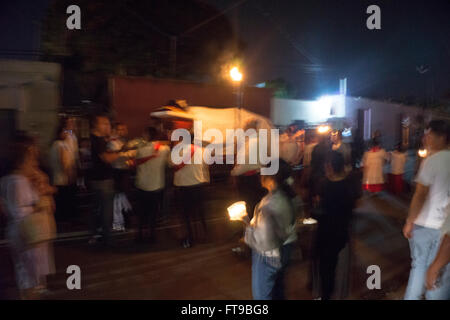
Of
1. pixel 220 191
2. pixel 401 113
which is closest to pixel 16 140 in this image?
pixel 220 191

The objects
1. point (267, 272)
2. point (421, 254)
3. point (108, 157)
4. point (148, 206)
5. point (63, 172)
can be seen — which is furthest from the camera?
point (63, 172)

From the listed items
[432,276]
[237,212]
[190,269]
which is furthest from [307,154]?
[432,276]

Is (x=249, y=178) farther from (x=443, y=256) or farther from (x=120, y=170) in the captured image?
(x=443, y=256)

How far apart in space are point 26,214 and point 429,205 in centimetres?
374

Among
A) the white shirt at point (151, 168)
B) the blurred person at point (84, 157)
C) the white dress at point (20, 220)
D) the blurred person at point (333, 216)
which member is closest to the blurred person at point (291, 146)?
the white shirt at point (151, 168)

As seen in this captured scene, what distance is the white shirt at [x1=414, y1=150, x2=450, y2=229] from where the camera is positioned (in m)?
3.49

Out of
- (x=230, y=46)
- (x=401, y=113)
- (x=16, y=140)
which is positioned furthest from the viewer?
(x=401, y=113)

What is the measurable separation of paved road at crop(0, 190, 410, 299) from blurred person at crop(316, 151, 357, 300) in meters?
0.37

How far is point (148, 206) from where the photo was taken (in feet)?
21.0

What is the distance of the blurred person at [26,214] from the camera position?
3.82 m

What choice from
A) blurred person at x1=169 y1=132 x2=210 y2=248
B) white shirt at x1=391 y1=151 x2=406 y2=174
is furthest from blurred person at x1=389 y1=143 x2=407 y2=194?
blurred person at x1=169 y1=132 x2=210 y2=248

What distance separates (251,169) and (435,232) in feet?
8.70

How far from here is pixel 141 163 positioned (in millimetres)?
6227

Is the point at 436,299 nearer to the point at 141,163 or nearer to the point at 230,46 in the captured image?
the point at 141,163
